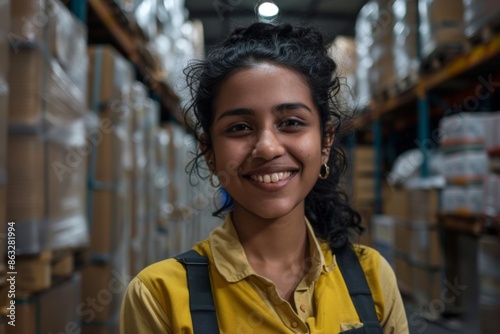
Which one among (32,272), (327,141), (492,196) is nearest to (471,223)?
(492,196)

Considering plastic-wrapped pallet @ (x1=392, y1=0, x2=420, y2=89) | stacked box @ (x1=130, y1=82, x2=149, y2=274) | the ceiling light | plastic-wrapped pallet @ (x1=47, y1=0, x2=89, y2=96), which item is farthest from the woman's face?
plastic-wrapped pallet @ (x1=392, y1=0, x2=420, y2=89)

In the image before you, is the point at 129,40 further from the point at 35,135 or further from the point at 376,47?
the point at 376,47

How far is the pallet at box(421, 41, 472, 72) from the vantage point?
4344mm

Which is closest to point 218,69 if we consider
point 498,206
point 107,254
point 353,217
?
point 353,217

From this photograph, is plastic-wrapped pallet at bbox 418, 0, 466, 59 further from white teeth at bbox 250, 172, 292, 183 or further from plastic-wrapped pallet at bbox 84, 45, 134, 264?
white teeth at bbox 250, 172, 292, 183

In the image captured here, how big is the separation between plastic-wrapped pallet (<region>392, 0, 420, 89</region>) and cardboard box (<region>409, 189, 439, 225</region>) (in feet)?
4.19

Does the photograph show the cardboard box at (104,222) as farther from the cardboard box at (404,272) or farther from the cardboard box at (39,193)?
the cardboard box at (404,272)

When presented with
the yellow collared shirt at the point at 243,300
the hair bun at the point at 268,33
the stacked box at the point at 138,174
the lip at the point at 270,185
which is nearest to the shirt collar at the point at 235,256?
the yellow collared shirt at the point at 243,300

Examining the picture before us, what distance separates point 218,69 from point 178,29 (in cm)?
538

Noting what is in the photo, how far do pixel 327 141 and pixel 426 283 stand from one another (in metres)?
4.02

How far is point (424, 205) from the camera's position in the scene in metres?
5.03

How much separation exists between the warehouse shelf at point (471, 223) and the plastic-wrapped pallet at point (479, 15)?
4.57ft

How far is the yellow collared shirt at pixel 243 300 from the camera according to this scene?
1.16m

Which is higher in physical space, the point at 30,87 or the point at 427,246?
the point at 30,87
